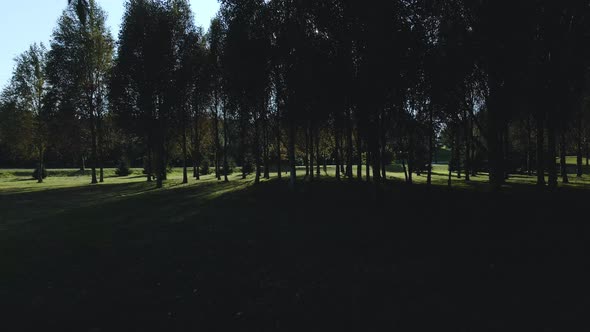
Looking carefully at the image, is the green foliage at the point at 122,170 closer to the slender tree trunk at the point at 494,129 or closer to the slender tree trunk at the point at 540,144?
the slender tree trunk at the point at 494,129

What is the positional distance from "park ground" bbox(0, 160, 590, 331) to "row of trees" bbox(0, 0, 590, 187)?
18.8ft

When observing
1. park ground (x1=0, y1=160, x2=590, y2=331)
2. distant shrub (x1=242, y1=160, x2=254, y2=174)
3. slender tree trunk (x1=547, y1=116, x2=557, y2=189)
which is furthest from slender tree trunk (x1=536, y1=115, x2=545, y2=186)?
distant shrub (x1=242, y1=160, x2=254, y2=174)

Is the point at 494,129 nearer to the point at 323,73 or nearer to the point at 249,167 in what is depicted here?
the point at 323,73

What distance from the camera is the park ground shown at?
6.72 m

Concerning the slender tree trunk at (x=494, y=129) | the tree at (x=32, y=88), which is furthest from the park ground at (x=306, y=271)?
the tree at (x=32, y=88)

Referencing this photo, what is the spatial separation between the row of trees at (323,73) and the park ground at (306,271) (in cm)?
572

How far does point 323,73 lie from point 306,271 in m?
13.8

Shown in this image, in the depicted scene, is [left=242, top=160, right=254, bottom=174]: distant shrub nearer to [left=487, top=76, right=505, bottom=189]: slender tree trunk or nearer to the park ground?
[left=487, top=76, right=505, bottom=189]: slender tree trunk

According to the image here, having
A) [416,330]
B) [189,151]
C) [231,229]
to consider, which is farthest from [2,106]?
[416,330]

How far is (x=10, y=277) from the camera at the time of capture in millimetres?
9250

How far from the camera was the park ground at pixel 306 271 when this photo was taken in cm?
672

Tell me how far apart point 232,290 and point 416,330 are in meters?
4.06

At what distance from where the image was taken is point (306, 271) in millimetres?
9234

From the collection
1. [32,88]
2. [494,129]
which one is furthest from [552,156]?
[32,88]
